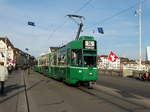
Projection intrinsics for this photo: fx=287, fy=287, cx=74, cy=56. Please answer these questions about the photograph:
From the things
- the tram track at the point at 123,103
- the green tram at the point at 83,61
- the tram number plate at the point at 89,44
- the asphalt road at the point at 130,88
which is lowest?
the asphalt road at the point at 130,88

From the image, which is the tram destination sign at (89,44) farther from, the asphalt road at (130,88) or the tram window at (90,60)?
the asphalt road at (130,88)

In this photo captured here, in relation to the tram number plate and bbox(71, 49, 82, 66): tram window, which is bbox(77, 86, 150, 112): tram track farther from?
the tram number plate

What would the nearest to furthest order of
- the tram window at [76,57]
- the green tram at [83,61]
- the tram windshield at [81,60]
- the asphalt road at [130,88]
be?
1. the asphalt road at [130,88]
2. the green tram at [83,61]
3. the tram windshield at [81,60]
4. the tram window at [76,57]

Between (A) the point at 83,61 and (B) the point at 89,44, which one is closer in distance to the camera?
(A) the point at 83,61

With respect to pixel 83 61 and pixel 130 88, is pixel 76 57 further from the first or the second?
pixel 130 88

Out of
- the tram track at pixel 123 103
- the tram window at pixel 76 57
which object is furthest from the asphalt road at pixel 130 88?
the tram window at pixel 76 57

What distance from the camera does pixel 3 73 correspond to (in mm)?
14289

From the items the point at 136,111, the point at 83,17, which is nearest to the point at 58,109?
the point at 136,111

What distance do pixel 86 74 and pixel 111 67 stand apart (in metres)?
32.1

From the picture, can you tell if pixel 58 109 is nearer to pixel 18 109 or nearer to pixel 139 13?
pixel 18 109

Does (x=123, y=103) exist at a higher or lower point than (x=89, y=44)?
lower

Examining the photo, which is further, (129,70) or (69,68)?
(129,70)

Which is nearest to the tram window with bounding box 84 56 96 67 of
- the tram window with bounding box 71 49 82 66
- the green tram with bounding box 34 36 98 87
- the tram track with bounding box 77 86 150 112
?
the green tram with bounding box 34 36 98 87

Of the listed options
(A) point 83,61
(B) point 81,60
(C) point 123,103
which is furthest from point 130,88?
(C) point 123,103
